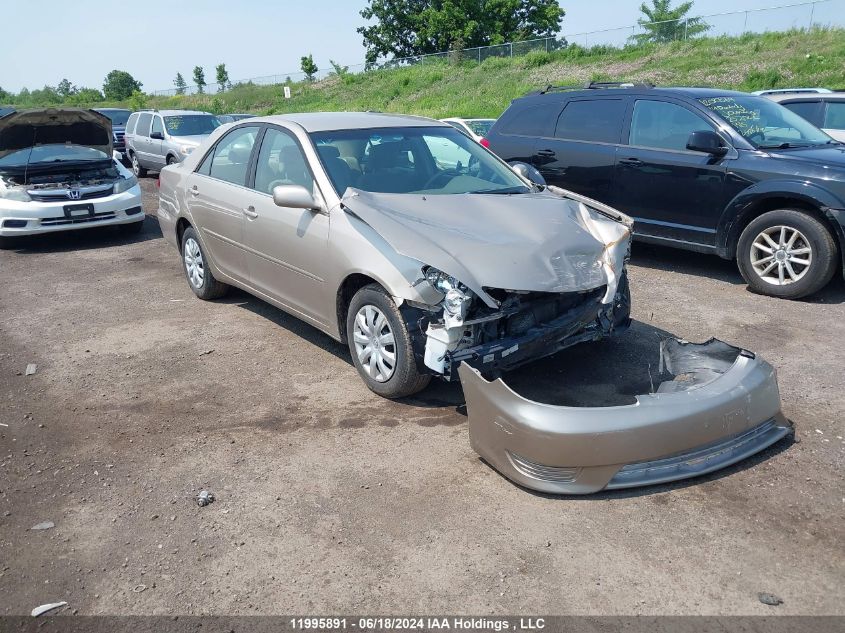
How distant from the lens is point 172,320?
20.8 ft

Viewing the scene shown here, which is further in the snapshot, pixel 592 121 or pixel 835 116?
pixel 835 116

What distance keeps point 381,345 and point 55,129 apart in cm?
779

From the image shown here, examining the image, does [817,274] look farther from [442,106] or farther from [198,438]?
[442,106]

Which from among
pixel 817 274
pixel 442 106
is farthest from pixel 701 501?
pixel 442 106

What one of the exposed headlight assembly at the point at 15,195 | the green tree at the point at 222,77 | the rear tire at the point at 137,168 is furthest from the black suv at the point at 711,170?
the green tree at the point at 222,77

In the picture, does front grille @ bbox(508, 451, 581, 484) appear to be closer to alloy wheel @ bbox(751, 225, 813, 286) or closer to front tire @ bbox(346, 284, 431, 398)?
front tire @ bbox(346, 284, 431, 398)

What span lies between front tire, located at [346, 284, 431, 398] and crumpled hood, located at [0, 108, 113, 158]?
23.6 ft

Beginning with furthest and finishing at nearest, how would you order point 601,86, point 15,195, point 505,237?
1. point 15,195
2. point 601,86
3. point 505,237

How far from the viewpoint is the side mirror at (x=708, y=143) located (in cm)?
663

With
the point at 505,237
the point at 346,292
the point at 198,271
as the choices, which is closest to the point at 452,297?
the point at 505,237

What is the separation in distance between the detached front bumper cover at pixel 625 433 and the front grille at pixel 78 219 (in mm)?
7658

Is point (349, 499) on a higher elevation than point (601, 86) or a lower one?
lower

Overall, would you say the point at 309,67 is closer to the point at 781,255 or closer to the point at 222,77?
the point at 222,77

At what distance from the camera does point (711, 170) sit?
265 inches
